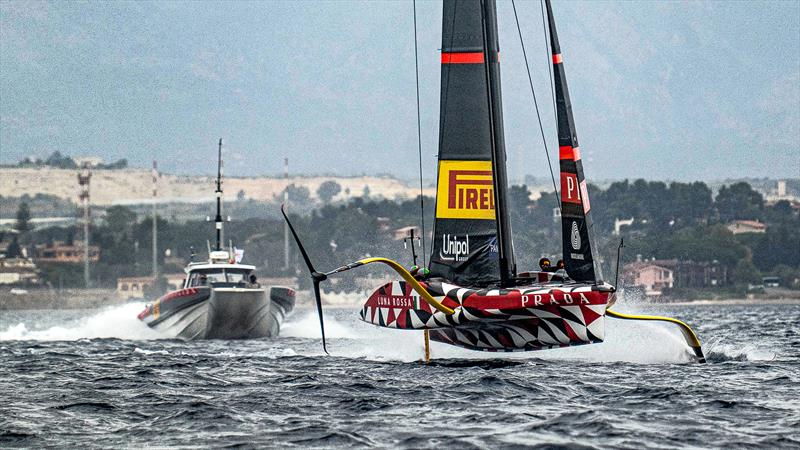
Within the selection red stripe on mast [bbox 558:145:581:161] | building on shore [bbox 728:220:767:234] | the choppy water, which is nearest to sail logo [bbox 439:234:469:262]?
the choppy water

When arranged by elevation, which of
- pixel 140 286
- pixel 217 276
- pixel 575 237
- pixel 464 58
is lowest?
pixel 217 276

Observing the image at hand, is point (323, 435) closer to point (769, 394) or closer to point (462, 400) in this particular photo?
point (462, 400)

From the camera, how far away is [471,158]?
3030 cm

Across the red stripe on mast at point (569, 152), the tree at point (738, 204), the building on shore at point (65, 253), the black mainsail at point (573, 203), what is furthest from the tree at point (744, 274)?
the red stripe on mast at point (569, 152)

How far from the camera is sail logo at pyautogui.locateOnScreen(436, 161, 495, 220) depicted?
3023 cm

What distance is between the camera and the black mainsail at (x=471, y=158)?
30.0 metres

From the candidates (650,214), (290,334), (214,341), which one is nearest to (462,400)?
(214,341)

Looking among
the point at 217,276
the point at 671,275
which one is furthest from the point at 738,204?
the point at 217,276

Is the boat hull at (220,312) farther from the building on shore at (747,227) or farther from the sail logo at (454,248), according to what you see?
the building on shore at (747,227)

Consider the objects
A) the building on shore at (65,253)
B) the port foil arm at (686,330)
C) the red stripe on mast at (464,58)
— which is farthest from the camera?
the building on shore at (65,253)

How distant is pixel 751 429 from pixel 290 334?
31701 millimetres

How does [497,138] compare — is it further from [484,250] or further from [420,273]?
[420,273]

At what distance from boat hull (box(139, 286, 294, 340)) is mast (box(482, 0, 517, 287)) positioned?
1372 cm

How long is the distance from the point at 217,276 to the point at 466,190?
15.2 meters
